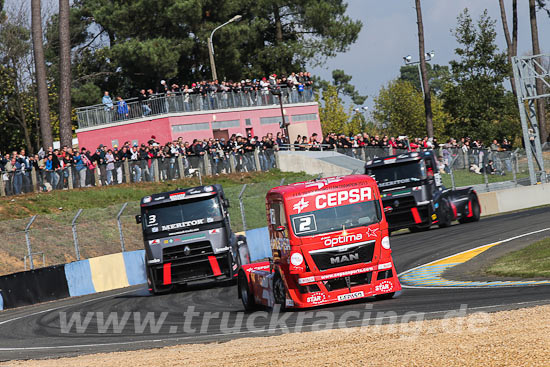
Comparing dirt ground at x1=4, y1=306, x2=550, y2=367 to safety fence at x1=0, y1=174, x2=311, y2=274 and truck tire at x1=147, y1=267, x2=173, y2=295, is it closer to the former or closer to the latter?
truck tire at x1=147, y1=267, x2=173, y2=295

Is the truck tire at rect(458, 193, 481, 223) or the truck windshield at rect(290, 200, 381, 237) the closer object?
the truck windshield at rect(290, 200, 381, 237)

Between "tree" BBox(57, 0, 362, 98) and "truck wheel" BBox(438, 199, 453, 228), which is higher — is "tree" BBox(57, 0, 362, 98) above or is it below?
above

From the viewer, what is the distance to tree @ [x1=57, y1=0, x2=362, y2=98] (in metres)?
55.8

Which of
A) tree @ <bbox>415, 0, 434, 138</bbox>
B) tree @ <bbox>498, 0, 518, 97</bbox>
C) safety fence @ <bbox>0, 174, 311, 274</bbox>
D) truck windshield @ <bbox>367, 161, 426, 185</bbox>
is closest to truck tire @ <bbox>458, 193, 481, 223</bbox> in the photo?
truck windshield @ <bbox>367, 161, 426, 185</bbox>

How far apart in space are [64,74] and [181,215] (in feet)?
65.7

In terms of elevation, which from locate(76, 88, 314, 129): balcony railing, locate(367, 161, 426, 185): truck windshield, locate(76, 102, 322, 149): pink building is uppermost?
locate(76, 88, 314, 129): balcony railing

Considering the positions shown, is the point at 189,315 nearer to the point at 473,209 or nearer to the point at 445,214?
the point at 445,214

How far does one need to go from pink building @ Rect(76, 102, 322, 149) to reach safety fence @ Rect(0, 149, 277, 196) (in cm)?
981

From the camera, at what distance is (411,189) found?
90.4 feet

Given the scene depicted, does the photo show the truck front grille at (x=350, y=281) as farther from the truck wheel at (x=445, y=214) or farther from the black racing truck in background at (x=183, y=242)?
the truck wheel at (x=445, y=214)

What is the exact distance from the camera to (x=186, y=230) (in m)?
20.5

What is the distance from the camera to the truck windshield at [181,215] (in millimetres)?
20500

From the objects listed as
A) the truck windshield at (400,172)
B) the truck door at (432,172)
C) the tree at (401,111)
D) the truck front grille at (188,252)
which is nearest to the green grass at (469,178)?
the truck door at (432,172)

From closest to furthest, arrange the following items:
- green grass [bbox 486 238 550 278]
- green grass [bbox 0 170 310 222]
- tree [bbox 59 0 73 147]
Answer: green grass [bbox 486 238 550 278], green grass [bbox 0 170 310 222], tree [bbox 59 0 73 147]
